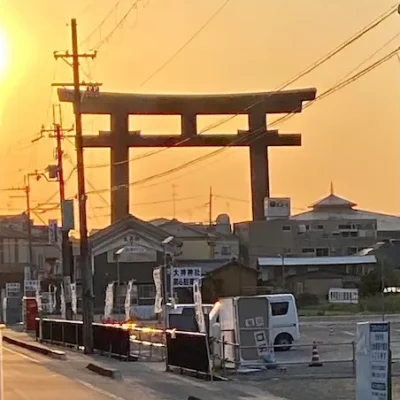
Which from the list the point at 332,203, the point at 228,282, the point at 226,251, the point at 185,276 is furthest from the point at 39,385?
the point at 332,203

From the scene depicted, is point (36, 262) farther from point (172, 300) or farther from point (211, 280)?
point (172, 300)

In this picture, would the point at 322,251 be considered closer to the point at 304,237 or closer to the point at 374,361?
the point at 304,237

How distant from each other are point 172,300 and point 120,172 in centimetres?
3769

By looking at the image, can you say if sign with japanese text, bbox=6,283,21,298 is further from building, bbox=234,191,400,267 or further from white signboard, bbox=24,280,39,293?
building, bbox=234,191,400,267

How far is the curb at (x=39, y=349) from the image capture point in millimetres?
36125

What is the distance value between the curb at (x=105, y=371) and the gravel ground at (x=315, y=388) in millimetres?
4302

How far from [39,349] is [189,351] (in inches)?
596

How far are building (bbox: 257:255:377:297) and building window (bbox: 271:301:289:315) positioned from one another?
37.4 meters

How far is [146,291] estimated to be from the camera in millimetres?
79062

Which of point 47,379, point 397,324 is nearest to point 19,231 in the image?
point 397,324

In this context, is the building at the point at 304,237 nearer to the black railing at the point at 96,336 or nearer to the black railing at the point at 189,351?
the black railing at the point at 96,336

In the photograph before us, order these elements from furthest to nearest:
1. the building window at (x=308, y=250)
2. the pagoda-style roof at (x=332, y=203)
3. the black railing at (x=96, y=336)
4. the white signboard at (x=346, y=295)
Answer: the pagoda-style roof at (x=332, y=203) → the building window at (x=308, y=250) → the white signboard at (x=346, y=295) → the black railing at (x=96, y=336)

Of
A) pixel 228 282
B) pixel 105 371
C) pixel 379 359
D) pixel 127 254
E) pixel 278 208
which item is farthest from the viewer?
pixel 278 208

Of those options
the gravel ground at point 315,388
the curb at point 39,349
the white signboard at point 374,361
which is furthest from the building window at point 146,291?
the white signboard at point 374,361
